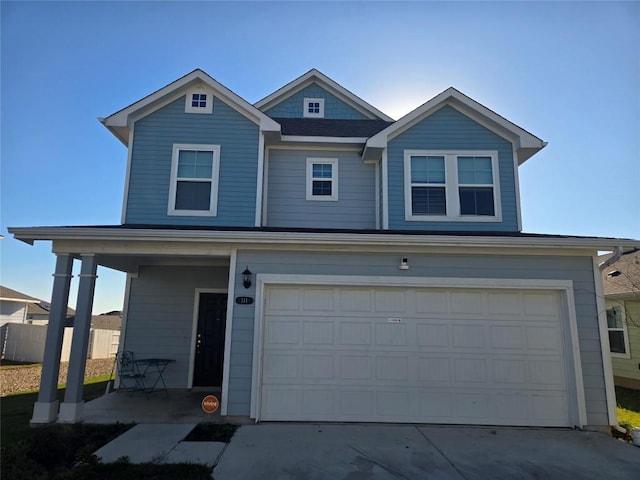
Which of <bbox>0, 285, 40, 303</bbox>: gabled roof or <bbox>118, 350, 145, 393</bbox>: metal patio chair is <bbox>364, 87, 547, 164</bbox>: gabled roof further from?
<bbox>0, 285, 40, 303</bbox>: gabled roof

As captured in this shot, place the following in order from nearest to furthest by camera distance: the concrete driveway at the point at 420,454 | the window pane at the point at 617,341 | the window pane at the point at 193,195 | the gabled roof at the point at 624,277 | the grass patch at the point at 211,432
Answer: the concrete driveway at the point at 420,454, the grass patch at the point at 211,432, the window pane at the point at 193,195, the gabled roof at the point at 624,277, the window pane at the point at 617,341

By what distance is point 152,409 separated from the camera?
687cm

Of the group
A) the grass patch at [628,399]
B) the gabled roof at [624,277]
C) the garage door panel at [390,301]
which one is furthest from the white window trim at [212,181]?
the gabled roof at [624,277]

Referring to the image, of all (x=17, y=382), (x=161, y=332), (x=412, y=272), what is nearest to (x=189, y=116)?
(x=161, y=332)

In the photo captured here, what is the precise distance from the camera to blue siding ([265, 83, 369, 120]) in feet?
36.8

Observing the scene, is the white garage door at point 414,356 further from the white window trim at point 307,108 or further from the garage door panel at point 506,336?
the white window trim at point 307,108

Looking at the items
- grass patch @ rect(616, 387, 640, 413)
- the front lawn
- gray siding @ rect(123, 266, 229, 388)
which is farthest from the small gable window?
grass patch @ rect(616, 387, 640, 413)

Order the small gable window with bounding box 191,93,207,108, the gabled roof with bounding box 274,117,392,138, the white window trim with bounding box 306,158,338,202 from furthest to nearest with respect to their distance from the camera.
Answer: the gabled roof with bounding box 274,117,392,138 < the white window trim with bounding box 306,158,338,202 < the small gable window with bounding box 191,93,207,108

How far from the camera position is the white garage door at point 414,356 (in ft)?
20.0

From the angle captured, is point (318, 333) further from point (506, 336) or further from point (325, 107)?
point (325, 107)

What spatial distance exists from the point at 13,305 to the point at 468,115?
27.3m

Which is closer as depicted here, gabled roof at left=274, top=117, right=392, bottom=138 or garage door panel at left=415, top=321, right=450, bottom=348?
garage door panel at left=415, top=321, right=450, bottom=348

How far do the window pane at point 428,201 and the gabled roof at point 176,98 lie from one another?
350 centimetres

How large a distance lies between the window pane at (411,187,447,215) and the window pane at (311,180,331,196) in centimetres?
202
